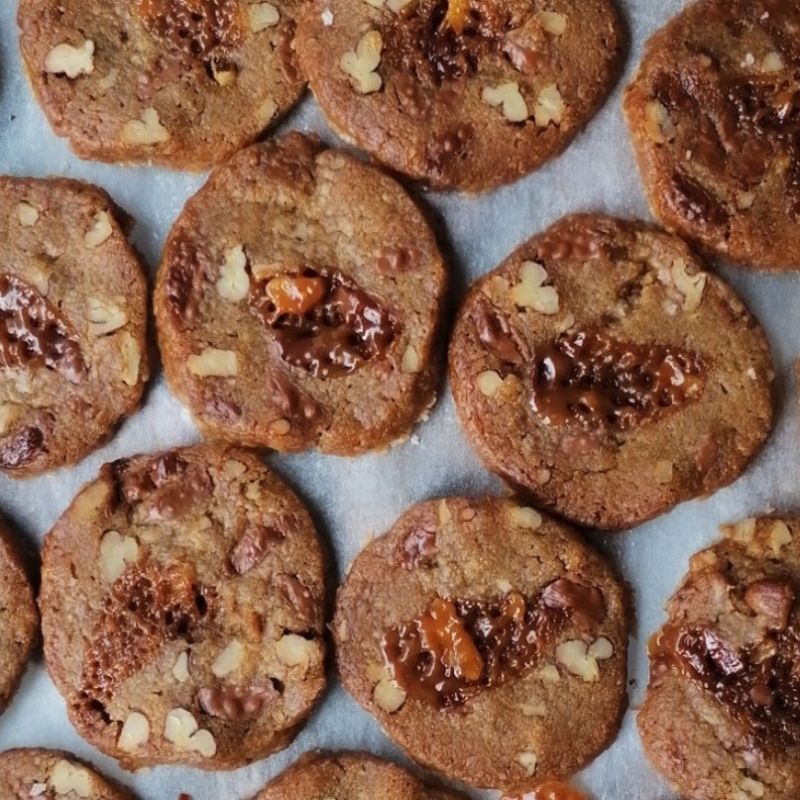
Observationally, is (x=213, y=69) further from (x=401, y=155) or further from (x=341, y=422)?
(x=341, y=422)

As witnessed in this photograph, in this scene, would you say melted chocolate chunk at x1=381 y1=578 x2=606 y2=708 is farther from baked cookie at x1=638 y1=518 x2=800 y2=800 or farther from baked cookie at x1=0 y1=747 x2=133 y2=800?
baked cookie at x1=0 y1=747 x2=133 y2=800

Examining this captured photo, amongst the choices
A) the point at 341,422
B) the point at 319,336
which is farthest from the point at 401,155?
the point at 341,422

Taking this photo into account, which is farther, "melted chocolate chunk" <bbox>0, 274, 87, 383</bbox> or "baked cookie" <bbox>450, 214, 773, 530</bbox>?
"melted chocolate chunk" <bbox>0, 274, 87, 383</bbox>

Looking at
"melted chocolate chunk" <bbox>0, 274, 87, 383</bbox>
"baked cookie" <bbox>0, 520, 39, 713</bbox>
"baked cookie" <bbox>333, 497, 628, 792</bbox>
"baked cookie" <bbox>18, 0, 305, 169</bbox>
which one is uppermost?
"baked cookie" <bbox>18, 0, 305, 169</bbox>

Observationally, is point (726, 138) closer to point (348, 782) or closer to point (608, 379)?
point (608, 379)

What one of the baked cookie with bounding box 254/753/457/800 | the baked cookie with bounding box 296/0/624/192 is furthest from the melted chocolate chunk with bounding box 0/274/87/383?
the baked cookie with bounding box 254/753/457/800

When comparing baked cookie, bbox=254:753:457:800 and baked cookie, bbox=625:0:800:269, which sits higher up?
baked cookie, bbox=625:0:800:269

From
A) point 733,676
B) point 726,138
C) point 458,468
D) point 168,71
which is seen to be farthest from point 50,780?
point 726,138
